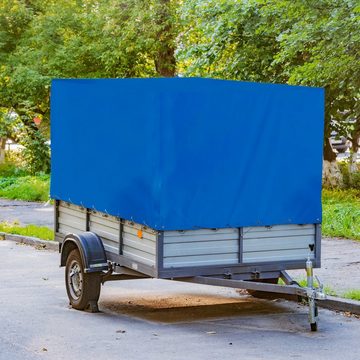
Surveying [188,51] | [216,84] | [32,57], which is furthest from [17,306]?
[32,57]

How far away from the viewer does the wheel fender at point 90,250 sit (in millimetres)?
10438

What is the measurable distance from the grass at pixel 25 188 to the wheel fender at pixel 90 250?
50.4ft

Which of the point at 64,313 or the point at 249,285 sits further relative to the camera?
the point at 64,313

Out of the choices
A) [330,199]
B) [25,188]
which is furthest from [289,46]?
[25,188]

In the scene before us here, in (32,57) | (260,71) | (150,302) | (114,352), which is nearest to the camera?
(114,352)

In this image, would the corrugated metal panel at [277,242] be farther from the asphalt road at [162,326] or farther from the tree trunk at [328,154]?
the tree trunk at [328,154]

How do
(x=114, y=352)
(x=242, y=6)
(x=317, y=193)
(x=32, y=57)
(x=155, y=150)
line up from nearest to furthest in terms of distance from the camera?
(x=114, y=352) < (x=155, y=150) < (x=317, y=193) < (x=242, y=6) < (x=32, y=57)


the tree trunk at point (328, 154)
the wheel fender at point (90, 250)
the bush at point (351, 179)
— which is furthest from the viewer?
the tree trunk at point (328, 154)

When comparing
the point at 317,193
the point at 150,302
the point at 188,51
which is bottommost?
the point at 150,302

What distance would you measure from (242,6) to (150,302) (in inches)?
447

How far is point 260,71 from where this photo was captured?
2438 centimetres

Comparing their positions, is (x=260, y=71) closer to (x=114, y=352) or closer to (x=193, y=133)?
(x=193, y=133)

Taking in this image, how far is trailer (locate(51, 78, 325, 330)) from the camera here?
960 cm

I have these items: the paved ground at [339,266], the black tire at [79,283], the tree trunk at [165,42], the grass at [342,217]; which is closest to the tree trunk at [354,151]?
the grass at [342,217]
